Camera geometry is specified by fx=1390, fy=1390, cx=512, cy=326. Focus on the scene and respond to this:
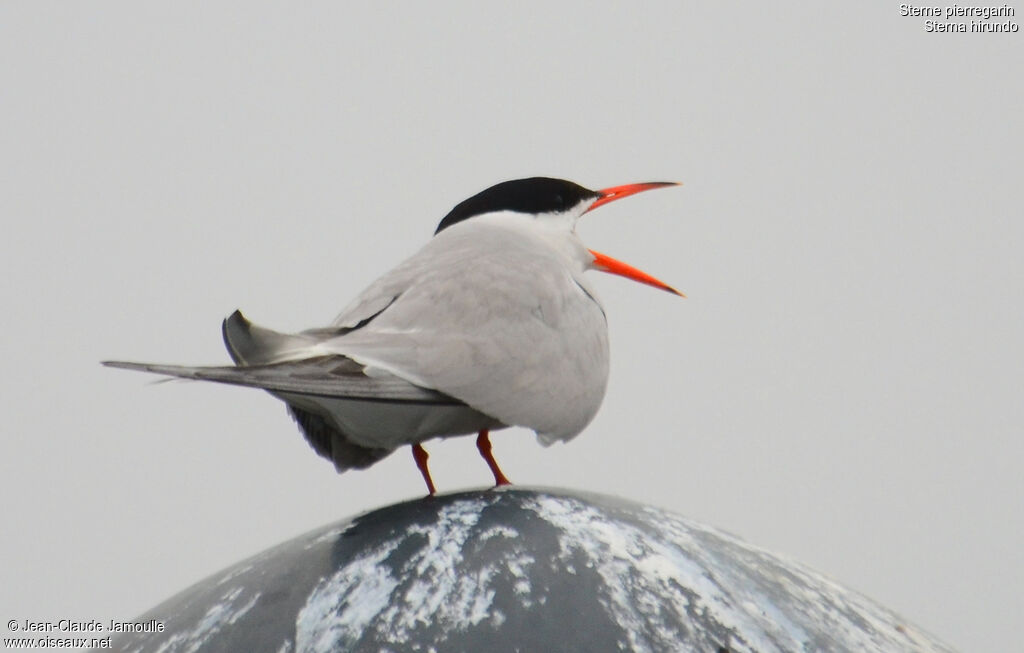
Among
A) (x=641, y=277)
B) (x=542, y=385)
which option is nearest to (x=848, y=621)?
(x=542, y=385)

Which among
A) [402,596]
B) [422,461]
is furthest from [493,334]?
[402,596]

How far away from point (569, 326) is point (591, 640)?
154 centimetres

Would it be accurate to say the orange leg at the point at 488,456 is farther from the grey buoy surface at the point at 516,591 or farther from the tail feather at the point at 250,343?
the tail feather at the point at 250,343

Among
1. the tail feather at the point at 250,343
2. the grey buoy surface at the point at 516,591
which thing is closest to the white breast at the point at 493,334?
the tail feather at the point at 250,343

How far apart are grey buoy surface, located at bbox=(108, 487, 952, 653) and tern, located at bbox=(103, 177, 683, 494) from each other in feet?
1.16

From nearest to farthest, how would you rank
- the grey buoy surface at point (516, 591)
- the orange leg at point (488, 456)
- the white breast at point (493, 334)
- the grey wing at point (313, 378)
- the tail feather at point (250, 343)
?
the grey buoy surface at point (516, 591) < the grey wing at point (313, 378) < the tail feather at point (250, 343) < the white breast at point (493, 334) < the orange leg at point (488, 456)

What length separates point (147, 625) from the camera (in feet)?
12.1

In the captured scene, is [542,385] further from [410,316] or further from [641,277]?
[641,277]

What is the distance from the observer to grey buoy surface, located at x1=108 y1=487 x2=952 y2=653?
306cm

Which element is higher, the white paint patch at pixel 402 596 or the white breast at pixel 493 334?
the white breast at pixel 493 334

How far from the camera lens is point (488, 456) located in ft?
14.2

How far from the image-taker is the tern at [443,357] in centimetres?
368

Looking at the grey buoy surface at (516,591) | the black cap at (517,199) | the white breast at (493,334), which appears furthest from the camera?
the black cap at (517,199)

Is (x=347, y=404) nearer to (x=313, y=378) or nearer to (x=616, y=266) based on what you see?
(x=313, y=378)
